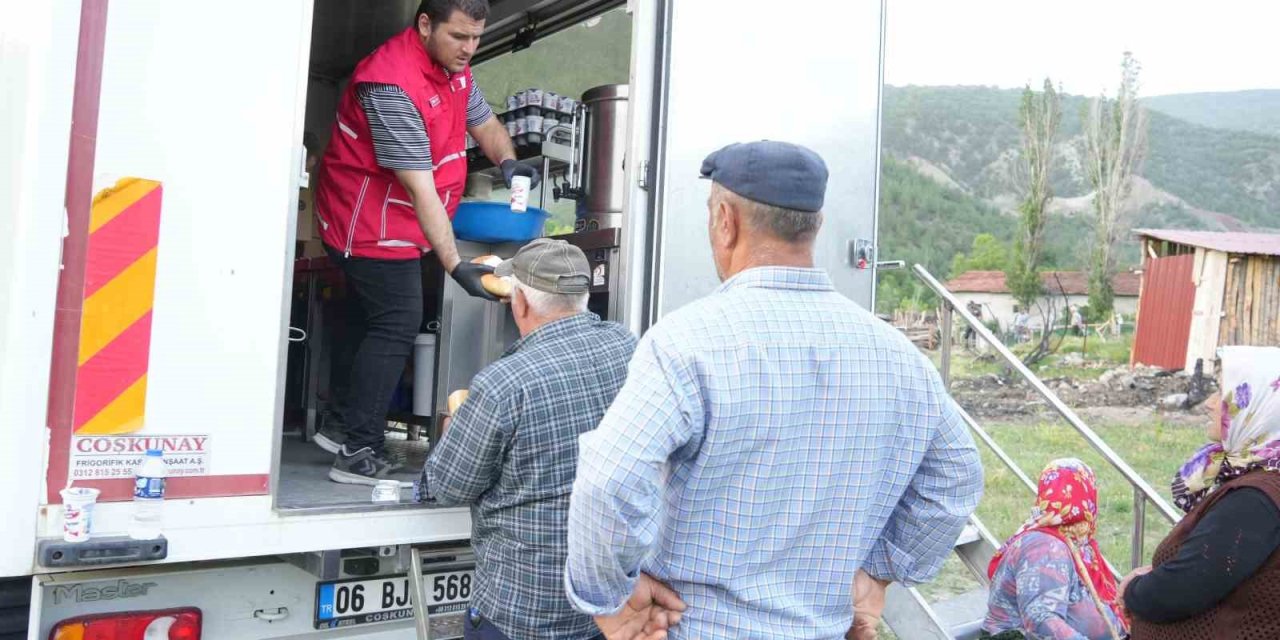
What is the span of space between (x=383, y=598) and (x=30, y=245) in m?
1.13

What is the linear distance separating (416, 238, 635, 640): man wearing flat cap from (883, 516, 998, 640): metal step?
0.99 meters

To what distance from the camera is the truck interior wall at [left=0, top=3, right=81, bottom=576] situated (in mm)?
1855

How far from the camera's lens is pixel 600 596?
1.58m

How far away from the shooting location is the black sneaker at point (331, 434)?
12.0ft

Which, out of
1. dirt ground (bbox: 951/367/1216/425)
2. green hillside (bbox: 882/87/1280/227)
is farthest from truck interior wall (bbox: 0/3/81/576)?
green hillside (bbox: 882/87/1280/227)

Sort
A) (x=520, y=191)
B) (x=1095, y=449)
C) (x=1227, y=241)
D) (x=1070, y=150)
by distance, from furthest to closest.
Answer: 1. (x=1070, y=150)
2. (x=1227, y=241)
3. (x=1095, y=449)
4. (x=520, y=191)

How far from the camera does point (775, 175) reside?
1.65 metres

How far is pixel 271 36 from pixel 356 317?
242cm

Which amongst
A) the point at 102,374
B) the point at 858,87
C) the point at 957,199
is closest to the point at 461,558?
the point at 102,374

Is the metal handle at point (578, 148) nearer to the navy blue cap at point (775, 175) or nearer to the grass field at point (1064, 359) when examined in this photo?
the navy blue cap at point (775, 175)

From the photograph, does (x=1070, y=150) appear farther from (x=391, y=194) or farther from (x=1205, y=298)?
(x=391, y=194)

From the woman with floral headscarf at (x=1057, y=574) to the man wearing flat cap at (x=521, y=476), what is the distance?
1.65 meters

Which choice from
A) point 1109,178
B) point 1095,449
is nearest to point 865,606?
point 1095,449

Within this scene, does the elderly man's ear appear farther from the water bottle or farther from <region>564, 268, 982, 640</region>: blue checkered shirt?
the water bottle
